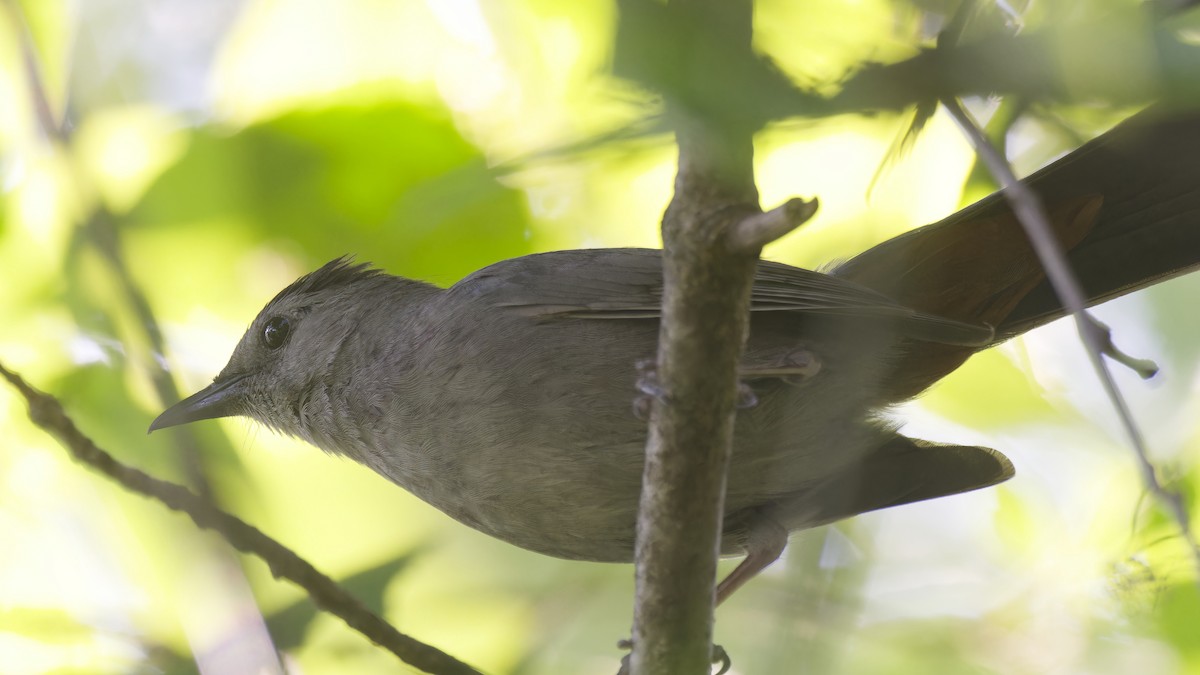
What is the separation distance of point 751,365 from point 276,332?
6.20 feet

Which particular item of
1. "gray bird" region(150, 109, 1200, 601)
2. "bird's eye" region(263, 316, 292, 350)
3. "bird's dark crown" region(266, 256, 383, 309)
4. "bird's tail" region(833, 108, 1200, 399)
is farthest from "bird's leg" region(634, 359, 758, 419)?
"bird's eye" region(263, 316, 292, 350)

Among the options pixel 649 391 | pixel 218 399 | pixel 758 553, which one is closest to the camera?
pixel 649 391

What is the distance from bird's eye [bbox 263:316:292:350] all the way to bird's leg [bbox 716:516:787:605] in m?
1.85

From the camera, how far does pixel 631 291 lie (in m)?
3.31

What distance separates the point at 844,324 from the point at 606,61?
73.6 inches

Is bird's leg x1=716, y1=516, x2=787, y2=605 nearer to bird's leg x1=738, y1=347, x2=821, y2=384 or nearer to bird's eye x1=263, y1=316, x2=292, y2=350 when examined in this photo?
bird's leg x1=738, y1=347, x2=821, y2=384

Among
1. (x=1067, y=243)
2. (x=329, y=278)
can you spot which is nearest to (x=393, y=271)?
(x=329, y=278)

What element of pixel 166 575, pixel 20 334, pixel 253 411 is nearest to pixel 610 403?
pixel 166 575

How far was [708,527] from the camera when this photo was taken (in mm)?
2486

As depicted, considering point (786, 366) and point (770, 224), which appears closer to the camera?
point (770, 224)

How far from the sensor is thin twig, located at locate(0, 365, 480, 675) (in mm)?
2688

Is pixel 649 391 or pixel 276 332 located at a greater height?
pixel 276 332

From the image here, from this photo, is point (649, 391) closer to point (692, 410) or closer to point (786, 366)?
point (692, 410)

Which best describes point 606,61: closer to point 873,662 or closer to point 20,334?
point 873,662
